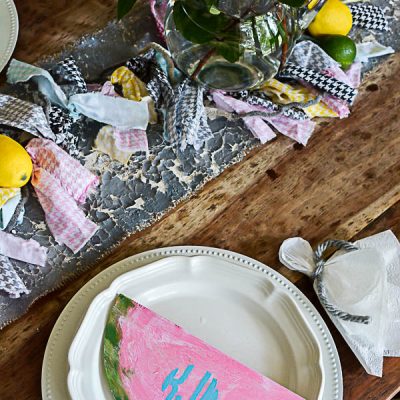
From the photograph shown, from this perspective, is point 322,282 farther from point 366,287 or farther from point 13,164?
point 13,164

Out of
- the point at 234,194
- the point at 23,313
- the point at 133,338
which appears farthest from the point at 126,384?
the point at 234,194

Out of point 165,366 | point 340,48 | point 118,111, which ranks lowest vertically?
point 165,366

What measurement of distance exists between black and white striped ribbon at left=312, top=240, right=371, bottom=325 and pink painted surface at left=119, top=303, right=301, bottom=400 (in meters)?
0.12

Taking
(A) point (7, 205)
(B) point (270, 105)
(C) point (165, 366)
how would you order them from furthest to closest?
(B) point (270, 105) → (A) point (7, 205) → (C) point (165, 366)

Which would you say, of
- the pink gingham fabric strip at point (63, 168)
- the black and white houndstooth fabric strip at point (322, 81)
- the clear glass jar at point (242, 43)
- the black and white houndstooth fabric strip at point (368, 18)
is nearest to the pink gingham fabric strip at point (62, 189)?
the pink gingham fabric strip at point (63, 168)

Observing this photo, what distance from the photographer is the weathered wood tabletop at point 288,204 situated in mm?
761

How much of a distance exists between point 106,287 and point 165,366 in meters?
0.12

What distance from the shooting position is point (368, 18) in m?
1.03

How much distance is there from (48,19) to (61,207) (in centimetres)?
33

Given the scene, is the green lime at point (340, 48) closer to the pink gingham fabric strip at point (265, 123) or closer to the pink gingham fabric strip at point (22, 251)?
the pink gingham fabric strip at point (265, 123)

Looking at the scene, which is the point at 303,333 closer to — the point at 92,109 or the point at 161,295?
the point at 161,295

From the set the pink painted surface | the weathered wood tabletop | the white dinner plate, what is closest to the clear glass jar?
the weathered wood tabletop

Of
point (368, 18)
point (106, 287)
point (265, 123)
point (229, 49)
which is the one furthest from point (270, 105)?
point (106, 287)

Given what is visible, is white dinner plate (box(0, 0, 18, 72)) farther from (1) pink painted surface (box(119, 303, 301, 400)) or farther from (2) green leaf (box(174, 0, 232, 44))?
(1) pink painted surface (box(119, 303, 301, 400))
